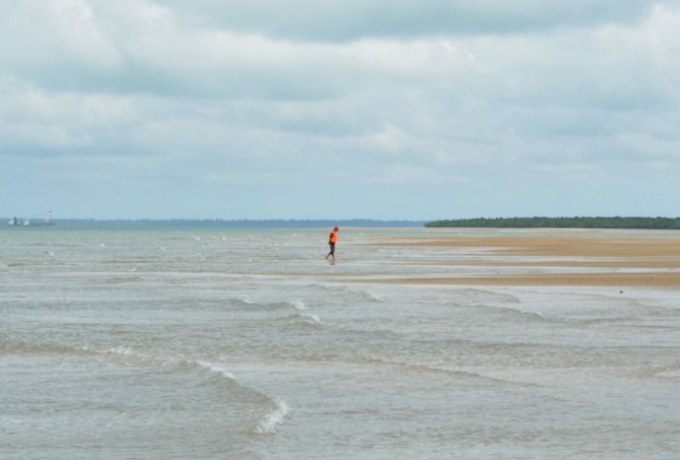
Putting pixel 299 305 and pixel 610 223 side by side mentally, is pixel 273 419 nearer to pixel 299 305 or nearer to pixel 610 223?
pixel 299 305

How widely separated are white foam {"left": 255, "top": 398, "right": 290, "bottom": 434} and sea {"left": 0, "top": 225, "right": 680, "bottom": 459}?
0.10ft

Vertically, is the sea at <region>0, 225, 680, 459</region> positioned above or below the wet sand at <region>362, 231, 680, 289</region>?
below

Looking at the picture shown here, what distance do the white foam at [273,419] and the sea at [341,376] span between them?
31mm

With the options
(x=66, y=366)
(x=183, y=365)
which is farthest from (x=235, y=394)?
(x=66, y=366)

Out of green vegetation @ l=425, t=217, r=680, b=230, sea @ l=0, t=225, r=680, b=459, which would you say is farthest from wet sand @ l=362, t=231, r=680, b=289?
green vegetation @ l=425, t=217, r=680, b=230

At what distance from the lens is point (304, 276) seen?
132 ft

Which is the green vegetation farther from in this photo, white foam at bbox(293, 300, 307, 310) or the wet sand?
white foam at bbox(293, 300, 307, 310)

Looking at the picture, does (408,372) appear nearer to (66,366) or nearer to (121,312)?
(66,366)

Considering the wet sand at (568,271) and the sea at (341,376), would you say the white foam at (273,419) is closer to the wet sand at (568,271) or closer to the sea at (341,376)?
the sea at (341,376)

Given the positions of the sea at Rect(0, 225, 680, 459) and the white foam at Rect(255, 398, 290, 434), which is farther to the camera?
the white foam at Rect(255, 398, 290, 434)

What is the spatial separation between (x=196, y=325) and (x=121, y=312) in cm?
364

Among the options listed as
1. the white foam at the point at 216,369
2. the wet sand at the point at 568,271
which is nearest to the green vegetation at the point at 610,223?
the wet sand at the point at 568,271

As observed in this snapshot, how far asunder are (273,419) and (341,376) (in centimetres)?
326

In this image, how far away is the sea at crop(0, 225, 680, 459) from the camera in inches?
444
